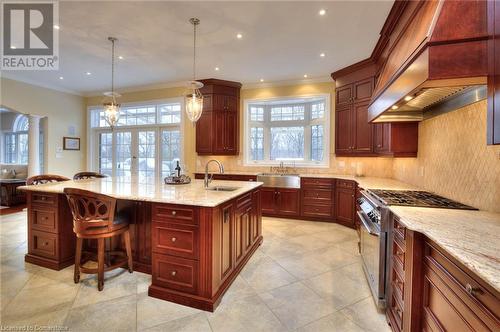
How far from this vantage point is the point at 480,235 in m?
1.17

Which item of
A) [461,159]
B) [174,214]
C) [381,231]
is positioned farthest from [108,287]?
[461,159]

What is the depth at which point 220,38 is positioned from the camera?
330cm

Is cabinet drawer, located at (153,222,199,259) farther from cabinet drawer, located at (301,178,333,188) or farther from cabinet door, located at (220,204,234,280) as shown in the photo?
cabinet drawer, located at (301,178,333,188)

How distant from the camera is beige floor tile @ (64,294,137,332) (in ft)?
5.71

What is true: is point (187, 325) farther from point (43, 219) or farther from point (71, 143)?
point (71, 143)

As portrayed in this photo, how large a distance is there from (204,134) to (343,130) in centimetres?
292

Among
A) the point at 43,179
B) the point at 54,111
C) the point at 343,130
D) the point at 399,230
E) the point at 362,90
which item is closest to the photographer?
the point at 399,230

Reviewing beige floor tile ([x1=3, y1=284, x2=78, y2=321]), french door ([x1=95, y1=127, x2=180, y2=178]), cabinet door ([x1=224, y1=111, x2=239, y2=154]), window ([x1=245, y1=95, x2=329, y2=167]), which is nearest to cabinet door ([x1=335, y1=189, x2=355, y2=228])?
window ([x1=245, y1=95, x2=329, y2=167])

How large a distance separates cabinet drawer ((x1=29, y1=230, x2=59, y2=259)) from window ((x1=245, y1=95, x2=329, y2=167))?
12.2ft

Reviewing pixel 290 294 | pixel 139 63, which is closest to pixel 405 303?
pixel 290 294

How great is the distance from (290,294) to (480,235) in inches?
60.7

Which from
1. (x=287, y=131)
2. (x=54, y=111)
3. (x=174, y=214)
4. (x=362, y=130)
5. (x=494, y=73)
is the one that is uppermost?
(x=54, y=111)

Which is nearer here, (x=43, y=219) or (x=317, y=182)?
(x=43, y=219)

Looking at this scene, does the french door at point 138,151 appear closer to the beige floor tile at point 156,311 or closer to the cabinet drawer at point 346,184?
the cabinet drawer at point 346,184
